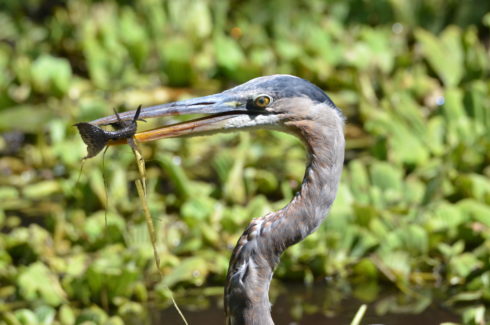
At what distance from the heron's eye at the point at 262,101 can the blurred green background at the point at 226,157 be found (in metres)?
0.58

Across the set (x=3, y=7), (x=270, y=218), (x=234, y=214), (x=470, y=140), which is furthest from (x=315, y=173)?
(x=3, y=7)

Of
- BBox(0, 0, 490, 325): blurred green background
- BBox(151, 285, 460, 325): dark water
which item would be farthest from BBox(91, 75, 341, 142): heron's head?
BBox(151, 285, 460, 325): dark water

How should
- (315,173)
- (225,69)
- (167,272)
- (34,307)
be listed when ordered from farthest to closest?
(225,69)
(167,272)
(34,307)
(315,173)

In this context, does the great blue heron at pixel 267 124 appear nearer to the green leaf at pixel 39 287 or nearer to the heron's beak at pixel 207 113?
the heron's beak at pixel 207 113

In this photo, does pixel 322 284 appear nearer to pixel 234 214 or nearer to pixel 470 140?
pixel 234 214

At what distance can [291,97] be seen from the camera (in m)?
2.96

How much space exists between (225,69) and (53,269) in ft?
8.06

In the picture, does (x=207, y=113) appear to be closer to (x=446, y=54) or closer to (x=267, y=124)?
(x=267, y=124)

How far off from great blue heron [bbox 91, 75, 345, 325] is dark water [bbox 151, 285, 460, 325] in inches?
51.5

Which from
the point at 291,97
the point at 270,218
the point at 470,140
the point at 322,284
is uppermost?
the point at 291,97

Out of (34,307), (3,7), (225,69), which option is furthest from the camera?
(3,7)

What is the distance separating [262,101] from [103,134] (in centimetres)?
50

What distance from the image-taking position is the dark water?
421 cm

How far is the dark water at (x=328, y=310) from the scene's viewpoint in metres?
4.21
